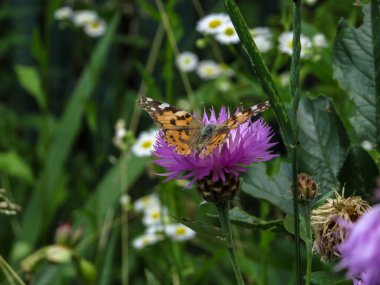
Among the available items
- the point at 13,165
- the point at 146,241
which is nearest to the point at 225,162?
the point at 146,241

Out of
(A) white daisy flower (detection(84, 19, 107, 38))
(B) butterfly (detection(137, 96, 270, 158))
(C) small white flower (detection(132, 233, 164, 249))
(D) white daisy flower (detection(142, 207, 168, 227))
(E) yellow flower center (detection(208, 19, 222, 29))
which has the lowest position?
(C) small white flower (detection(132, 233, 164, 249))

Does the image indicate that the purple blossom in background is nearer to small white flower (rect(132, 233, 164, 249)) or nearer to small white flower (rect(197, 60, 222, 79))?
small white flower (rect(132, 233, 164, 249))

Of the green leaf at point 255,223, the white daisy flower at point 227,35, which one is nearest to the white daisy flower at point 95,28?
the white daisy flower at point 227,35

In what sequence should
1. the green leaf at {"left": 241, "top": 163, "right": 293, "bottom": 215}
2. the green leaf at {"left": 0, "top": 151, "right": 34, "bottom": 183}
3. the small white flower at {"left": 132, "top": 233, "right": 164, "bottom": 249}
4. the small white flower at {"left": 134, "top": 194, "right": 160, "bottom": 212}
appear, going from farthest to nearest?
the green leaf at {"left": 0, "top": 151, "right": 34, "bottom": 183}, the small white flower at {"left": 134, "top": 194, "right": 160, "bottom": 212}, the small white flower at {"left": 132, "top": 233, "right": 164, "bottom": 249}, the green leaf at {"left": 241, "top": 163, "right": 293, "bottom": 215}

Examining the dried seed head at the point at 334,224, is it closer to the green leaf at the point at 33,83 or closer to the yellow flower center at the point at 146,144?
the yellow flower center at the point at 146,144

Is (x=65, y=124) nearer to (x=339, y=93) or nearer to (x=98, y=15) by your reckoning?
(x=98, y=15)

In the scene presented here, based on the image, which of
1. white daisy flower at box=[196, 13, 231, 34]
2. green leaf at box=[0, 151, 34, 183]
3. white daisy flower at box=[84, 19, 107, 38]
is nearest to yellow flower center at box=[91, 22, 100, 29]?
white daisy flower at box=[84, 19, 107, 38]

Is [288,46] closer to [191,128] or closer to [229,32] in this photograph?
[229,32]
